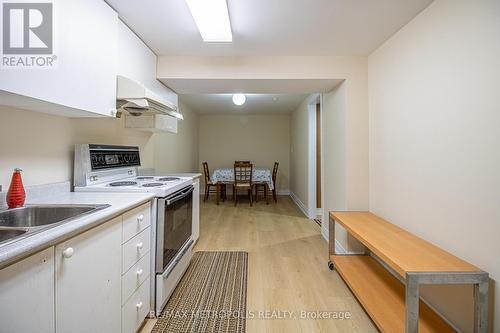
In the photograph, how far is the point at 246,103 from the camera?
5.23 meters

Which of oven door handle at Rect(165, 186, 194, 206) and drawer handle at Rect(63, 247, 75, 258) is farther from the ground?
oven door handle at Rect(165, 186, 194, 206)

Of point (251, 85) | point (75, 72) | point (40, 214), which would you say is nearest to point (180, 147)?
point (251, 85)

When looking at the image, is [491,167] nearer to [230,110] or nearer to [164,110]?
[164,110]

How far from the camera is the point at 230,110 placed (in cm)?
612

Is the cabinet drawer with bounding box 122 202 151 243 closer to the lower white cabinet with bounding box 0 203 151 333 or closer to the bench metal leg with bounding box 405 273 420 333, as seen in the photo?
the lower white cabinet with bounding box 0 203 151 333

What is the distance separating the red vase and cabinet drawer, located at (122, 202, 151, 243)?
0.50 m

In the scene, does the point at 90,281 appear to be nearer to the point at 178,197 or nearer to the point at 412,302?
the point at 178,197

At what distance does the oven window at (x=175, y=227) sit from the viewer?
5.51 ft

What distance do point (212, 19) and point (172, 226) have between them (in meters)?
1.62

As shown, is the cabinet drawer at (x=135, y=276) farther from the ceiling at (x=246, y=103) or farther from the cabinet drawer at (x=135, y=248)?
the ceiling at (x=246, y=103)

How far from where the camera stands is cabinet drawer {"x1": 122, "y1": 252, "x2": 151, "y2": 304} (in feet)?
4.18

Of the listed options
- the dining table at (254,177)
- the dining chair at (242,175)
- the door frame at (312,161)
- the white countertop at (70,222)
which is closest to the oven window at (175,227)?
the white countertop at (70,222)

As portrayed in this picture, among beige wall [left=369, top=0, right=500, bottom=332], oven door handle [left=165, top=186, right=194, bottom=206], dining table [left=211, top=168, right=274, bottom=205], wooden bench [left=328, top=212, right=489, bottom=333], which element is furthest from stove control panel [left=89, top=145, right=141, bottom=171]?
dining table [left=211, top=168, right=274, bottom=205]

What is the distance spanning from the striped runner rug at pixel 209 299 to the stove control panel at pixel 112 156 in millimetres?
1192
